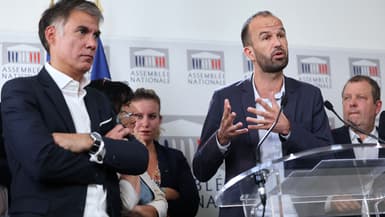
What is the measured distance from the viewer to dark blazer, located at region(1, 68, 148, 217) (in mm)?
2287

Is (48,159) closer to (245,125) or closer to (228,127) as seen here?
(228,127)

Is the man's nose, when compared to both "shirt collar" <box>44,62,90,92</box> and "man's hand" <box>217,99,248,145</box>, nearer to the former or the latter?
"shirt collar" <box>44,62,90,92</box>

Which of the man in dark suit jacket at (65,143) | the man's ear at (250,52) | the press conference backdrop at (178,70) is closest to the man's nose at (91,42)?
the man in dark suit jacket at (65,143)

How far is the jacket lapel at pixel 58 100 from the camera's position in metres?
2.47

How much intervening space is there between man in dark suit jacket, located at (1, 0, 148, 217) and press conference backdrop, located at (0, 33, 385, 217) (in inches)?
53.0

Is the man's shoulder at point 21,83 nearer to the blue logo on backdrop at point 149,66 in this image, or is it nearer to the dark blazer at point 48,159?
the dark blazer at point 48,159

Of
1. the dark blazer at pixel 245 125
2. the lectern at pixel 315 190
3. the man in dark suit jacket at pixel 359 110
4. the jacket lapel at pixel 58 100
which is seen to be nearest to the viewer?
the lectern at pixel 315 190

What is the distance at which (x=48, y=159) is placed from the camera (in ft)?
7.48

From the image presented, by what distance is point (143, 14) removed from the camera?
439 cm

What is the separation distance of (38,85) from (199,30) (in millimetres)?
2169

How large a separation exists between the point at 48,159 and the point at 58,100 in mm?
300

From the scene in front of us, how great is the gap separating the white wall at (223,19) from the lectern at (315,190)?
2.26m

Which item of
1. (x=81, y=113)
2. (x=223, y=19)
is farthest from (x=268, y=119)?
(x=223, y=19)

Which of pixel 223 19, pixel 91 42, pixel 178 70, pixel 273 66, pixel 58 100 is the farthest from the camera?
pixel 223 19
